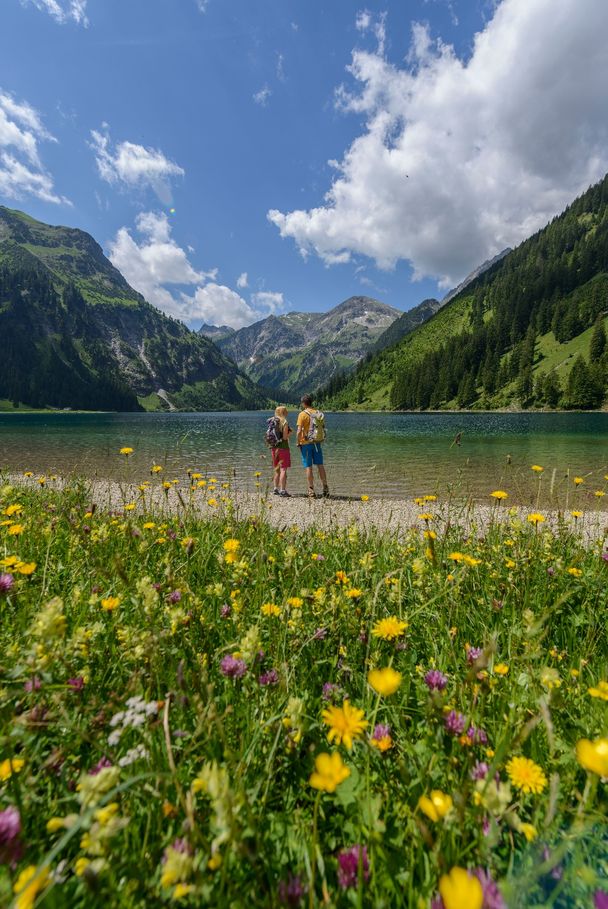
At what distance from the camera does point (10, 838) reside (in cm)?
106

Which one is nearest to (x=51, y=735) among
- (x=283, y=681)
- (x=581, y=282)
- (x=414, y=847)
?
(x=283, y=681)

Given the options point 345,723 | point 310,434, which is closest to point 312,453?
point 310,434

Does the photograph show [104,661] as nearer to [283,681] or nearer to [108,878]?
[283,681]

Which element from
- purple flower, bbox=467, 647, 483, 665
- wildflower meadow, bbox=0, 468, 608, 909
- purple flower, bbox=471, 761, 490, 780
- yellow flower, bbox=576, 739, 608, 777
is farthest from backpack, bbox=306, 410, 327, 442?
yellow flower, bbox=576, 739, 608, 777

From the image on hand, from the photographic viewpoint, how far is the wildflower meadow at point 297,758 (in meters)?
1.08

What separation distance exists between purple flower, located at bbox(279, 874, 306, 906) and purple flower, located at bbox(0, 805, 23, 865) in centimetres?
76

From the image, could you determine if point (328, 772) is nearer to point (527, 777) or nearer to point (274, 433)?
point (527, 777)

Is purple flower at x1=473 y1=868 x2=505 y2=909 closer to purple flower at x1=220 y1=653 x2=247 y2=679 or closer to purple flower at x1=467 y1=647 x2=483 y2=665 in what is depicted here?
purple flower at x1=220 y1=653 x2=247 y2=679

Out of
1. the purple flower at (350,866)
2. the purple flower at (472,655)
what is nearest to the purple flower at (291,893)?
the purple flower at (350,866)

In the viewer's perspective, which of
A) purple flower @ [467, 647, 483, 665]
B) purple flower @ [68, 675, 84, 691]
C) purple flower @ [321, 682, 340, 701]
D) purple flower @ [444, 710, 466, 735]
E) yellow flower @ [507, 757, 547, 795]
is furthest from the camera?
purple flower @ [467, 647, 483, 665]

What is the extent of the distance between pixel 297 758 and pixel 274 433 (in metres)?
12.4

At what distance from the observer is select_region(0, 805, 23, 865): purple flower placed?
41.1 inches

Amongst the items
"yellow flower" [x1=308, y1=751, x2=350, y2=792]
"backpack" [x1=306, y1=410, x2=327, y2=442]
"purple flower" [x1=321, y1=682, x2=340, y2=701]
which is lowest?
"purple flower" [x1=321, y1=682, x2=340, y2=701]

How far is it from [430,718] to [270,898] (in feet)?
2.91
